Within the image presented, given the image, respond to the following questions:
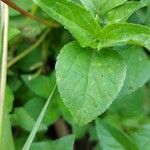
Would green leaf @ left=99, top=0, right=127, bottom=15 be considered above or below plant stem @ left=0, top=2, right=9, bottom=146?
above

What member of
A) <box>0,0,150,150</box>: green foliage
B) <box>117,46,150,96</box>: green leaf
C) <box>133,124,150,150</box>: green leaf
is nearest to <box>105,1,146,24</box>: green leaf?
<box>0,0,150,150</box>: green foliage

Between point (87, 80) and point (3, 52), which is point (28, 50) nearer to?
point (3, 52)

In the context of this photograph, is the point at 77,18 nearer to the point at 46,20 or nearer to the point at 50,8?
the point at 50,8

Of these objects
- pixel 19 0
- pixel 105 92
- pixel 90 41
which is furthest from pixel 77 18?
pixel 19 0

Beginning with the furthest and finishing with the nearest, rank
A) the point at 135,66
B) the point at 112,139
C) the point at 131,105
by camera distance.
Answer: the point at 131,105 < the point at 135,66 < the point at 112,139

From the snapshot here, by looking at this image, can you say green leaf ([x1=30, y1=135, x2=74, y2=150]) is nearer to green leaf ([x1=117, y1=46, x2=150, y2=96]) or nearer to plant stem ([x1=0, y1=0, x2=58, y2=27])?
green leaf ([x1=117, y1=46, x2=150, y2=96])

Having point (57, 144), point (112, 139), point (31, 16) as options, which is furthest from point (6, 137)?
point (31, 16)
